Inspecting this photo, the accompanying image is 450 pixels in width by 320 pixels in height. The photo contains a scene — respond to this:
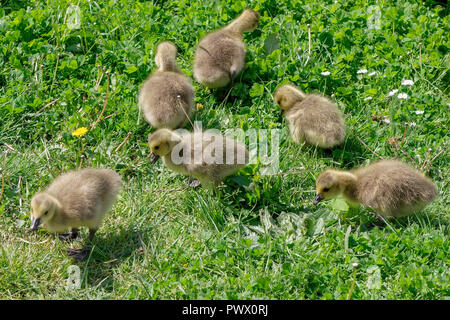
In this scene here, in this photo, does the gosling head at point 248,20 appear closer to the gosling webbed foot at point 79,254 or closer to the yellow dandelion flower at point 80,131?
the yellow dandelion flower at point 80,131

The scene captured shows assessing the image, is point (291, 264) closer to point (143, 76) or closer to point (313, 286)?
point (313, 286)

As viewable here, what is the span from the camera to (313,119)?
15.4 ft

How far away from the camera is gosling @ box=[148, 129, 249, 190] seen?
4273 millimetres

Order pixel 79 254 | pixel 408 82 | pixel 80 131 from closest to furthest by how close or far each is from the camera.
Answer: pixel 79 254
pixel 80 131
pixel 408 82

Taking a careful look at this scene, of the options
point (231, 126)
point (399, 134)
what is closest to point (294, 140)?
point (231, 126)

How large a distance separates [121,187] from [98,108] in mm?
1078

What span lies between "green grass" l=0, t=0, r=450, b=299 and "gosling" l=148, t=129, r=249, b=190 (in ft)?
0.44

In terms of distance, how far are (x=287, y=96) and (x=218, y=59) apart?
2.48 feet

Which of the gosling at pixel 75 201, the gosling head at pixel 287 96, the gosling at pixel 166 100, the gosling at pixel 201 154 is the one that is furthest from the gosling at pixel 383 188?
the gosling at pixel 75 201

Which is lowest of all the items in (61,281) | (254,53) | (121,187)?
(61,281)

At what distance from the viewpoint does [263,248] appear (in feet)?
12.8

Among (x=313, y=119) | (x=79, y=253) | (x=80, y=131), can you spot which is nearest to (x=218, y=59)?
(x=313, y=119)

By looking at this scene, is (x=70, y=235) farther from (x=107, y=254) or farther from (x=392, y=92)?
(x=392, y=92)

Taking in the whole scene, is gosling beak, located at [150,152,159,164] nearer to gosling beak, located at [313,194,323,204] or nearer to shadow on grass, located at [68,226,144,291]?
shadow on grass, located at [68,226,144,291]
